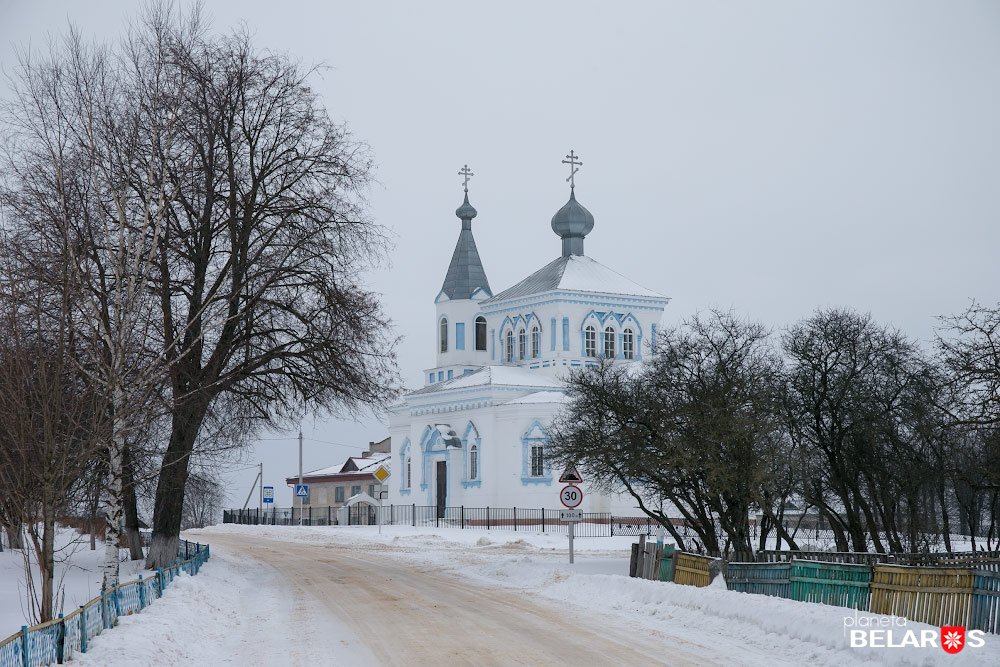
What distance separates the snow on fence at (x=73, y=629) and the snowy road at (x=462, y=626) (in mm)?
2844

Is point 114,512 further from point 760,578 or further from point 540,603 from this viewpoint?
point 760,578

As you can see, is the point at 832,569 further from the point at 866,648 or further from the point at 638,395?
the point at 638,395

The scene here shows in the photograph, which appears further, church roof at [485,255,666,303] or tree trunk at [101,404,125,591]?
church roof at [485,255,666,303]

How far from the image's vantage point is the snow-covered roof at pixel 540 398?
51.9m

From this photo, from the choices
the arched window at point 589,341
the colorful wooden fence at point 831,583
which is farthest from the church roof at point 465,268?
the colorful wooden fence at point 831,583

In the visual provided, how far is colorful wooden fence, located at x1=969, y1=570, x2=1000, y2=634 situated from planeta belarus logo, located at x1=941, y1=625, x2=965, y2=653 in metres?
0.18

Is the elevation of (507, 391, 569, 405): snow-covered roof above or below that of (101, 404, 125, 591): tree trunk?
above

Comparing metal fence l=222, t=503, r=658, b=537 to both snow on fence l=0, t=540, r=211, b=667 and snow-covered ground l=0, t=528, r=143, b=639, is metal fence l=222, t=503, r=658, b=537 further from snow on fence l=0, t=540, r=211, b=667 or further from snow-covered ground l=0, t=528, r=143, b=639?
snow on fence l=0, t=540, r=211, b=667

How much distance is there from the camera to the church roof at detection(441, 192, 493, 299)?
61.8 m

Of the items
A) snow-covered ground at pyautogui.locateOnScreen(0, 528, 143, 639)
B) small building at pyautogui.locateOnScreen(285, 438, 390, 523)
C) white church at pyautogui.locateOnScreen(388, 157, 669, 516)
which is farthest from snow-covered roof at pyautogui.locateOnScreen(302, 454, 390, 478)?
snow-covered ground at pyautogui.locateOnScreen(0, 528, 143, 639)

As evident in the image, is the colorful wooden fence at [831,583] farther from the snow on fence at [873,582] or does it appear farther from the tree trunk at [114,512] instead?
the tree trunk at [114,512]

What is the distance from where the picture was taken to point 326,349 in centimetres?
2478

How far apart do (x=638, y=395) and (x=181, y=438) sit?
9248mm

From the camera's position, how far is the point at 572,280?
5641 centimetres
